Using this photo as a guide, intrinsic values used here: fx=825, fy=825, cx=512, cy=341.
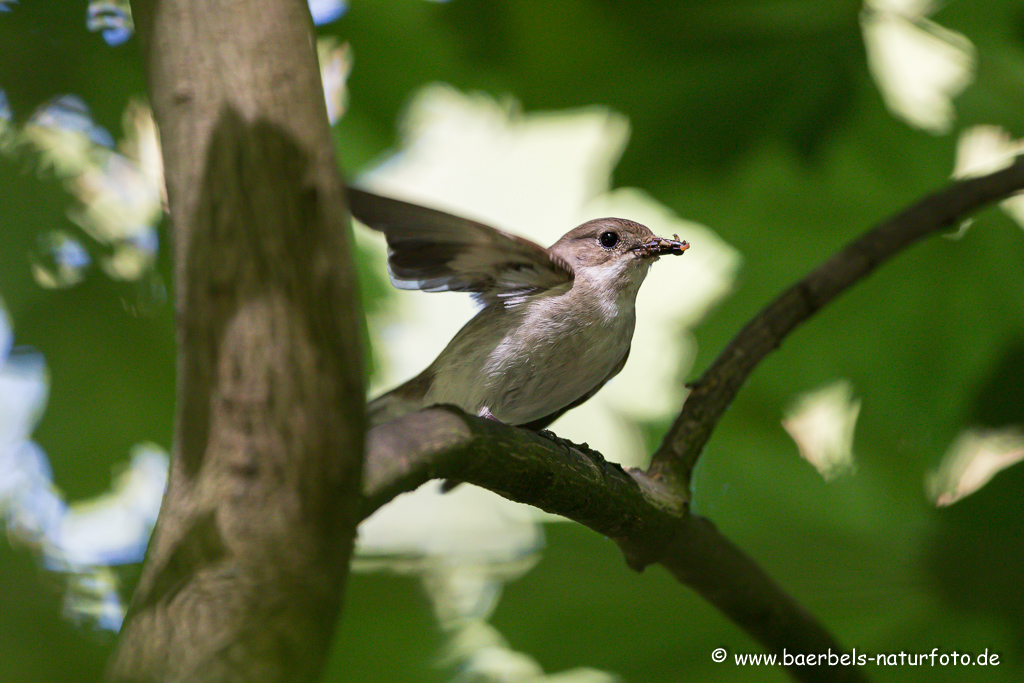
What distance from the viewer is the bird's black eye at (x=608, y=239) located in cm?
264

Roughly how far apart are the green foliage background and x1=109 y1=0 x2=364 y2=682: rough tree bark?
2.97 feet

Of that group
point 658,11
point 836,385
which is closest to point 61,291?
point 658,11

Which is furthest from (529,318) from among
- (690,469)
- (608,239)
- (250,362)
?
(250,362)

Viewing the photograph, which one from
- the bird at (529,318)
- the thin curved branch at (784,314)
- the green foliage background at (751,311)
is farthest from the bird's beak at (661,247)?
the thin curved branch at (784,314)

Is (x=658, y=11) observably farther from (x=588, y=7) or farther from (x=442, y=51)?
(x=442, y=51)

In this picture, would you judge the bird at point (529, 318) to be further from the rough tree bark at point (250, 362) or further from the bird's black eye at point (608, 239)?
the rough tree bark at point (250, 362)

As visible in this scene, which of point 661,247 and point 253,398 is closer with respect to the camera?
point 253,398

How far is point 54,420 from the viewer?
6.23 feet

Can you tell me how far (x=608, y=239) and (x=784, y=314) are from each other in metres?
0.81

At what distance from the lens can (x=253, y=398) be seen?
80cm

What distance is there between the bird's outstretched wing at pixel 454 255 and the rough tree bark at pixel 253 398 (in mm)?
570

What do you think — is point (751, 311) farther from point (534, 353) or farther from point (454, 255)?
point (454, 255)

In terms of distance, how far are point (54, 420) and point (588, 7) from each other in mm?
1708

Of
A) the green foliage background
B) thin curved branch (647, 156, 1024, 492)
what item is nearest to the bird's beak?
the green foliage background
